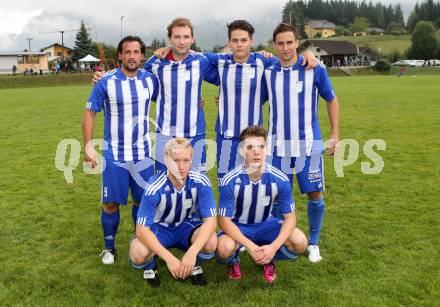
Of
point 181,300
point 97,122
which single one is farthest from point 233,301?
point 97,122

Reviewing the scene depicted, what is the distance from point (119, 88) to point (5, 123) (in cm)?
1226

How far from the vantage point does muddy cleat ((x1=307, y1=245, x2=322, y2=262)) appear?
446 cm

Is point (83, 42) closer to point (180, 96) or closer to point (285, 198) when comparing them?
point (180, 96)

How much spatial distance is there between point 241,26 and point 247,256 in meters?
2.19

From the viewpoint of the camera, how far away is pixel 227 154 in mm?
4625

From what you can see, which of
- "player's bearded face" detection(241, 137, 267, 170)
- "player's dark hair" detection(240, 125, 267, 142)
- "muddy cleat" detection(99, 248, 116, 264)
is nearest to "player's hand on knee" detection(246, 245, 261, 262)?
"player's bearded face" detection(241, 137, 267, 170)

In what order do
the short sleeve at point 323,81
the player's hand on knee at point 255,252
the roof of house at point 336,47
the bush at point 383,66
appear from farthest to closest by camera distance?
the roof of house at point 336,47, the bush at point 383,66, the short sleeve at point 323,81, the player's hand on knee at point 255,252

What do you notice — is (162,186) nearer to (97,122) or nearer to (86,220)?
(86,220)

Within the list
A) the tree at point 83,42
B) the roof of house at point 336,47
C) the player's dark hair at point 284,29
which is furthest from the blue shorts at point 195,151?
→ the roof of house at point 336,47

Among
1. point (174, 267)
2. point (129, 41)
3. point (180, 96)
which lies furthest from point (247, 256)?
point (129, 41)

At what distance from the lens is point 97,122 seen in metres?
15.1

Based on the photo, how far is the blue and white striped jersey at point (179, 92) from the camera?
454cm

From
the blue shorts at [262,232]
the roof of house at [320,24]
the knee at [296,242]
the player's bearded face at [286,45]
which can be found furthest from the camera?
the roof of house at [320,24]

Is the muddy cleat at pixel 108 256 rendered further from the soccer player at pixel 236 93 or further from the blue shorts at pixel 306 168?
the blue shorts at pixel 306 168
